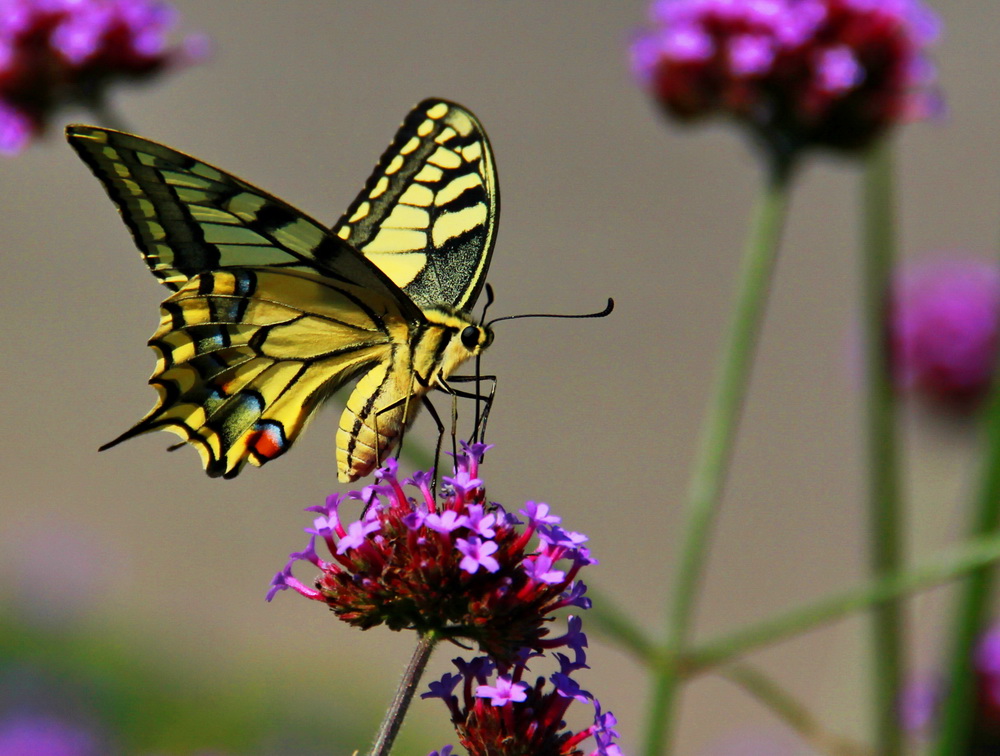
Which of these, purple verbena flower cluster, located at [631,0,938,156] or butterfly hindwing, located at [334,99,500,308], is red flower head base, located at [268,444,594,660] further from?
purple verbena flower cluster, located at [631,0,938,156]

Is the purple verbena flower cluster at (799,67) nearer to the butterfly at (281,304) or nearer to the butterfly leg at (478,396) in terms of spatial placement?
the butterfly at (281,304)

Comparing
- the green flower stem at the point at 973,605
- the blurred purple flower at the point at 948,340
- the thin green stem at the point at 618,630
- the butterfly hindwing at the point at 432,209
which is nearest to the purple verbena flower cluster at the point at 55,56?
the butterfly hindwing at the point at 432,209

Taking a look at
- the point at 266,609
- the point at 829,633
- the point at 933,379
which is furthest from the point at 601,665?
the point at 933,379

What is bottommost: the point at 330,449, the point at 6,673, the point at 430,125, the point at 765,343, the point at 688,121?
the point at 6,673

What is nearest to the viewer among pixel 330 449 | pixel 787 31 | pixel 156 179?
pixel 156 179

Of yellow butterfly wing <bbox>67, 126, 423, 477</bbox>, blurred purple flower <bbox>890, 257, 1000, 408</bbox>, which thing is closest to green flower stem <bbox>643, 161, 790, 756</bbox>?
yellow butterfly wing <bbox>67, 126, 423, 477</bbox>

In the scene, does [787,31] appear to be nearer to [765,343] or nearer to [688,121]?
[688,121]

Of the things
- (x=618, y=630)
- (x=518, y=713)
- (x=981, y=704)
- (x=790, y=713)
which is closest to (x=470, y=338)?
(x=618, y=630)
